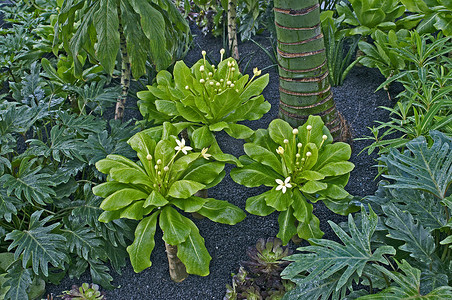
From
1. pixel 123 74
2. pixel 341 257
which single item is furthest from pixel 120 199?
pixel 123 74

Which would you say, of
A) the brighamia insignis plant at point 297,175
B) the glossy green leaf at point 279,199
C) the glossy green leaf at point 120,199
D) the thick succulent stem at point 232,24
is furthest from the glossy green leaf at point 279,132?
the thick succulent stem at point 232,24

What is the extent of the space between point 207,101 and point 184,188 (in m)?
0.68

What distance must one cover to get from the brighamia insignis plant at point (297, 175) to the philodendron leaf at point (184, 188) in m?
0.26

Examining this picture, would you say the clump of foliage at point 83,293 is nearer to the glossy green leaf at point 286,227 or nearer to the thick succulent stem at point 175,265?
the thick succulent stem at point 175,265

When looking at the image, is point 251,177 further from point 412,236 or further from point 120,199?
point 412,236

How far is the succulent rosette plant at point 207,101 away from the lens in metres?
2.42

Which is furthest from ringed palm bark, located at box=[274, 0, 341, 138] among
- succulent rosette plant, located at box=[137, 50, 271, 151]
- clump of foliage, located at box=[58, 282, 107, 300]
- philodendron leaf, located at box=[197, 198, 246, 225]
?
clump of foliage, located at box=[58, 282, 107, 300]

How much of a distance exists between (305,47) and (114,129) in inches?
51.0

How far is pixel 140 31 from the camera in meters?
2.57

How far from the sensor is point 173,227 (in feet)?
6.59

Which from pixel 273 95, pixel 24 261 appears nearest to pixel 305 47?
pixel 273 95

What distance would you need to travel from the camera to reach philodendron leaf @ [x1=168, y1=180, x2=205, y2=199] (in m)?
2.00

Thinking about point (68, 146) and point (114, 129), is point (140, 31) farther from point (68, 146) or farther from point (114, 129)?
point (68, 146)

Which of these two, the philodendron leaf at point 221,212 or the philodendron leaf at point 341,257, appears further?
the philodendron leaf at point 221,212
